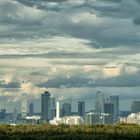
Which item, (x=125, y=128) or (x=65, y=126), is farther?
(x=65, y=126)

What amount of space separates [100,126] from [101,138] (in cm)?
3753

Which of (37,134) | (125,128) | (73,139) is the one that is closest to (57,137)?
(73,139)

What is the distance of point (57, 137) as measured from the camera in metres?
140

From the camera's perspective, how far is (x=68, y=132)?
527 feet

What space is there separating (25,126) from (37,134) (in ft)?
73.4

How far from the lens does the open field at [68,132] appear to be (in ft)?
463

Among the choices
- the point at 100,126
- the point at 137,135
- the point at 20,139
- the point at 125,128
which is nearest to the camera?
the point at 20,139

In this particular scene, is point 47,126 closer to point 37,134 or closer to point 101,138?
point 37,134

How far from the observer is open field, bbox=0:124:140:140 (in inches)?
5551

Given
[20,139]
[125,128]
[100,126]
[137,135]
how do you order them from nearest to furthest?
1. [20,139]
2. [137,135]
3. [125,128]
4. [100,126]

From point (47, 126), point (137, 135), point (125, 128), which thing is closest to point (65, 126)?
point (47, 126)

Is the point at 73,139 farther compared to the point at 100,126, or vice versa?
the point at 100,126

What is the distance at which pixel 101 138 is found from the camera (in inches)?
5472

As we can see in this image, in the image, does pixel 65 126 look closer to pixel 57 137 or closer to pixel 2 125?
pixel 2 125
